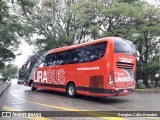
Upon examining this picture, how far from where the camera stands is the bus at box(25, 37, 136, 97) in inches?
453

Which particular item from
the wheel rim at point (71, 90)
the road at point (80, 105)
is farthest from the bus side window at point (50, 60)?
the road at point (80, 105)

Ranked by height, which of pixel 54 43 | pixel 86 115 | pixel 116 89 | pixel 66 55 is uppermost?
pixel 54 43

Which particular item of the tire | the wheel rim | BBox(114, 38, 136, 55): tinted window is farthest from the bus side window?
BBox(114, 38, 136, 55): tinted window

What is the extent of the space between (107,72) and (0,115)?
5.65 m

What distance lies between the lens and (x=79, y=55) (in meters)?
13.6

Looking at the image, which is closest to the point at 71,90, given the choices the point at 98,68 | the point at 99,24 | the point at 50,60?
the point at 98,68

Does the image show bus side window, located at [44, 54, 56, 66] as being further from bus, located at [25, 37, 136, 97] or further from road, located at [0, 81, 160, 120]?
road, located at [0, 81, 160, 120]

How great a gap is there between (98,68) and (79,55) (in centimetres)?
205

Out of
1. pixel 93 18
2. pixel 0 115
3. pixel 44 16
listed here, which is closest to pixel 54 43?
pixel 44 16

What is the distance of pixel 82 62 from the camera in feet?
43.5

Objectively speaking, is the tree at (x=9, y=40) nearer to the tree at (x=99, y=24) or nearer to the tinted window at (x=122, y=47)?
the tree at (x=99, y=24)

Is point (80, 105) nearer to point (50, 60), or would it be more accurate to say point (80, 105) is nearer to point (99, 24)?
point (50, 60)

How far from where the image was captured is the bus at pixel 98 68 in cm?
1152

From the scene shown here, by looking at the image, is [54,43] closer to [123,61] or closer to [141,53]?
[141,53]
